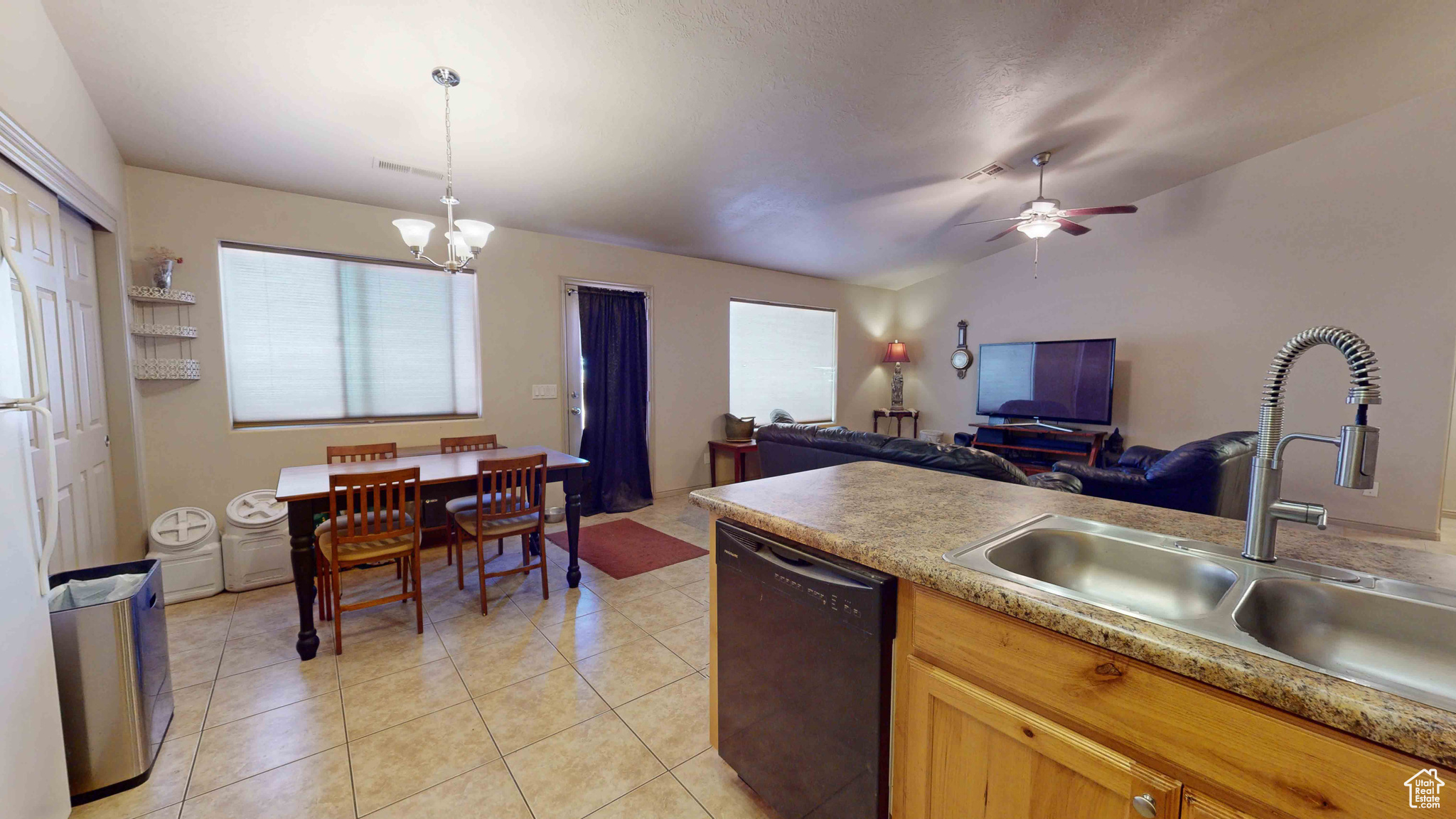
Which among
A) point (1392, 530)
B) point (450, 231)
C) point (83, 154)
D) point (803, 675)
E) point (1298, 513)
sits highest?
point (83, 154)

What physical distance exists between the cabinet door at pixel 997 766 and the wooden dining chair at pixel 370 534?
2.28m

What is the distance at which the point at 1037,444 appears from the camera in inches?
215

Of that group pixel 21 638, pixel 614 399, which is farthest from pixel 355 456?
pixel 614 399

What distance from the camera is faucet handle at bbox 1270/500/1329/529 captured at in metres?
0.97

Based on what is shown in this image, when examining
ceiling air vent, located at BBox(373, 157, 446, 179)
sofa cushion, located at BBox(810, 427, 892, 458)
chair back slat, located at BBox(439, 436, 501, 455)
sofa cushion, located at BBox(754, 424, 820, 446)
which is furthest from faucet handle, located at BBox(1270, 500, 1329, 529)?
ceiling air vent, located at BBox(373, 157, 446, 179)

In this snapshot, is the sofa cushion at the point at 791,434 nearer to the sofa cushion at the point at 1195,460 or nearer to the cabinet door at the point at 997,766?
the sofa cushion at the point at 1195,460

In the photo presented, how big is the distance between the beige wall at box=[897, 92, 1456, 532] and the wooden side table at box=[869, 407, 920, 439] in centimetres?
178

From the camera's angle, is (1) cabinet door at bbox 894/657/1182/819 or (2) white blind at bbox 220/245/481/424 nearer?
(1) cabinet door at bbox 894/657/1182/819

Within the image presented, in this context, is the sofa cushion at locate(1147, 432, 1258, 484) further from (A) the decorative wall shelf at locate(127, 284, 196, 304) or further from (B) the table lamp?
(A) the decorative wall shelf at locate(127, 284, 196, 304)

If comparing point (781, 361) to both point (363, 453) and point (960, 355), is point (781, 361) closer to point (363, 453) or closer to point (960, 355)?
point (960, 355)

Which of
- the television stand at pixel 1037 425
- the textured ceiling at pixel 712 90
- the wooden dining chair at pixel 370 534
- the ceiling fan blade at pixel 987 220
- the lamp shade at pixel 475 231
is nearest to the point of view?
the textured ceiling at pixel 712 90

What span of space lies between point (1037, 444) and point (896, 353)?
2.10 meters

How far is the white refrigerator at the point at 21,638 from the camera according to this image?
1.21 m

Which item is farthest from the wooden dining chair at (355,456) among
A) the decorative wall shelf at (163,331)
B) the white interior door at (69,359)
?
the decorative wall shelf at (163,331)
